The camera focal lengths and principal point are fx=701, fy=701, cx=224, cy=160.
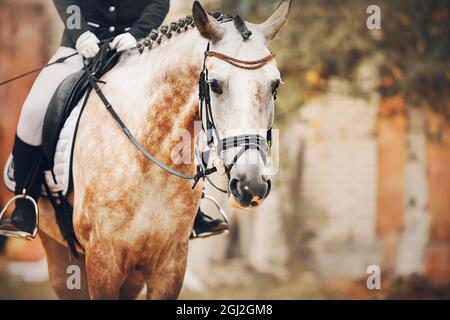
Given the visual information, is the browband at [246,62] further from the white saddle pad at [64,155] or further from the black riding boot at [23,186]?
the black riding boot at [23,186]

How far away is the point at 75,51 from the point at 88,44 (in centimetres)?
37

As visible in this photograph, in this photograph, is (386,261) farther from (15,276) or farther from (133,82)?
(133,82)

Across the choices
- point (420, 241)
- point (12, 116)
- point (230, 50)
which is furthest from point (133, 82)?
point (420, 241)

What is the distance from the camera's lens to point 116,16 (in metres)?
4.51

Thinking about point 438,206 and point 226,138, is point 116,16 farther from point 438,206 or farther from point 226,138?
point 438,206

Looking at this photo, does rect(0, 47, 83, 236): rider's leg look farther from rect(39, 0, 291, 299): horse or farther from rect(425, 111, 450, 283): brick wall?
rect(425, 111, 450, 283): brick wall

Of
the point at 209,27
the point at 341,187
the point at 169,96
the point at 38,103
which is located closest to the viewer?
the point at 209,27

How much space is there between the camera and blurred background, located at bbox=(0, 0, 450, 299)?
9234 mm

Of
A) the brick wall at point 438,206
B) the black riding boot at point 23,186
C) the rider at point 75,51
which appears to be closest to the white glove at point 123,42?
the rider at point 75,51

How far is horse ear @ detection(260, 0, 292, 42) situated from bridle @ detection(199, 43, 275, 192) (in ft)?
0.76

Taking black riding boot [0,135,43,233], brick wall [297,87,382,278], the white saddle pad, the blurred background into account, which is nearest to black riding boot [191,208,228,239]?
the white saddle pad

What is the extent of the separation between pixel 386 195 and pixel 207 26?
7.85 m

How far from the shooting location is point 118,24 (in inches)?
179

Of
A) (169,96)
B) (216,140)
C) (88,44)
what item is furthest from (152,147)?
(88,44)
